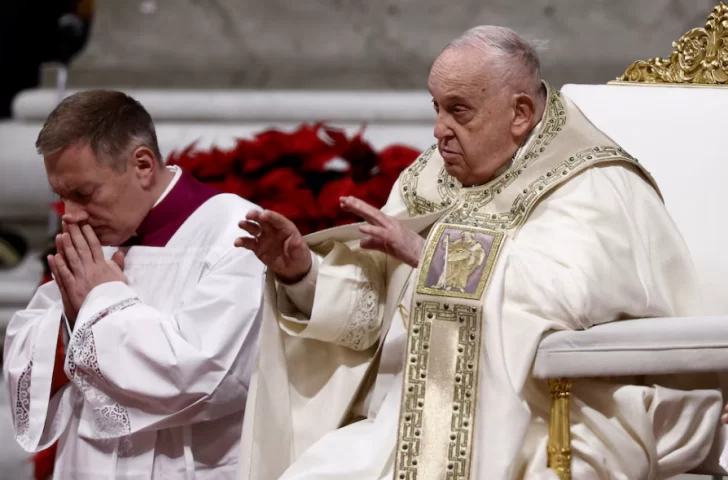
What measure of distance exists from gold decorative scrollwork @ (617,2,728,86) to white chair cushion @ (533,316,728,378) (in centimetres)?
102

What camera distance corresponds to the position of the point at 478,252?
110 inches

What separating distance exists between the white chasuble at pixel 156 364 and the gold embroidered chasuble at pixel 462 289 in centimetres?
62

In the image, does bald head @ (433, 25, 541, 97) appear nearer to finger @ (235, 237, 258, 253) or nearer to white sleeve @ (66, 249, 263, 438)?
finger @ (235, 237, 258, 253)

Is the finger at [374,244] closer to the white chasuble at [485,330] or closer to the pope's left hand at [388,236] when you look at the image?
the pope's left hand at [388,236]

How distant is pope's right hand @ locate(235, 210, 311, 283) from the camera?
288 centimetres

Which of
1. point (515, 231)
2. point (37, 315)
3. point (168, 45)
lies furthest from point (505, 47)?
point (168, 45)

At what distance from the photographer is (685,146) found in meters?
3.25

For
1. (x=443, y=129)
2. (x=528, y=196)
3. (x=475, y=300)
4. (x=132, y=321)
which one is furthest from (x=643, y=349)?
(x=132, y=321)

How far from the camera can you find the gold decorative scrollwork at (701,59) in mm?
Result: 3365

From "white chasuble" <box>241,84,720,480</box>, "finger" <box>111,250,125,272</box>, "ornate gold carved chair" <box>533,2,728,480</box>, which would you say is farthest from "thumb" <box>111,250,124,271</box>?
"ornate gold carved chair" <box>533,2,728,480</box>

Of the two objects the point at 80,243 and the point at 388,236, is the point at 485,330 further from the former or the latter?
the point at 80,243

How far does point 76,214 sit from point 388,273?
821 millimetres

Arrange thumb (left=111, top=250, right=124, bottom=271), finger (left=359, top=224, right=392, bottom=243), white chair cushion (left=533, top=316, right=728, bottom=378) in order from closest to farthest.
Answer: white chair cushion (left=533, top=316, right=728, bottom=378), finger (left=359, top=224, right=392, bottom=243), thumb (left=111, top=250, right=124, bottom=271)

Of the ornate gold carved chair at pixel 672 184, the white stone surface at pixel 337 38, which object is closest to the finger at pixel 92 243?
the ornate gold carved chair at pixel 672 184
